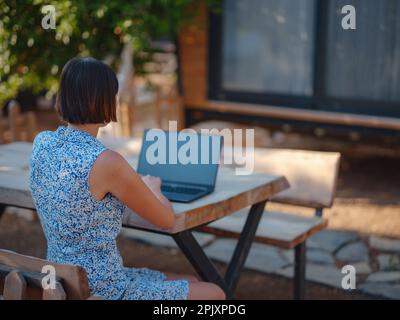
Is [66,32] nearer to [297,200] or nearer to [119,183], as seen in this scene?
[297,200]

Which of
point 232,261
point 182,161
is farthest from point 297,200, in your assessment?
point 182,161

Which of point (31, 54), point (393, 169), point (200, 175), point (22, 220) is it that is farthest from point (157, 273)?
point (393, 169)

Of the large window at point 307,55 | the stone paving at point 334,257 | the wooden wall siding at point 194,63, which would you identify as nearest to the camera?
the stone paving at point 334,257

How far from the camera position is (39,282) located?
91.4 inches

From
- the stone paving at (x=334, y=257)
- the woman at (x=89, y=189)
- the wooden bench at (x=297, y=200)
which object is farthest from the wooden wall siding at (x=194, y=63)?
Result: the woman at (x=89, y=189)

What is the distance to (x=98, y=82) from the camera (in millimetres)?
2578

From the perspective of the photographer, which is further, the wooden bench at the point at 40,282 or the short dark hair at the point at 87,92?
the short dark hair at the point at 87,92

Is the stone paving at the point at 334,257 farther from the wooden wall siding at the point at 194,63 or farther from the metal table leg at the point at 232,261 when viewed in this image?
the wooden wall siding at the point at 194,63

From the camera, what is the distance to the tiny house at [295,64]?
692 cm

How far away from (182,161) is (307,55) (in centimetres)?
430

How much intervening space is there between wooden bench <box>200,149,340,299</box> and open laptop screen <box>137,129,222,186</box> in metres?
0.76

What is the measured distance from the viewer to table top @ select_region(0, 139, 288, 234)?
9.80 ft

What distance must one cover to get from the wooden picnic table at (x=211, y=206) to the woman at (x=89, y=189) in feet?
0.82

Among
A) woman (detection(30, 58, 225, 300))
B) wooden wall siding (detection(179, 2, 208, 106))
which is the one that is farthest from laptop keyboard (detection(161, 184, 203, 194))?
wooden wall siding (detection(179, 2, 208, 106))
